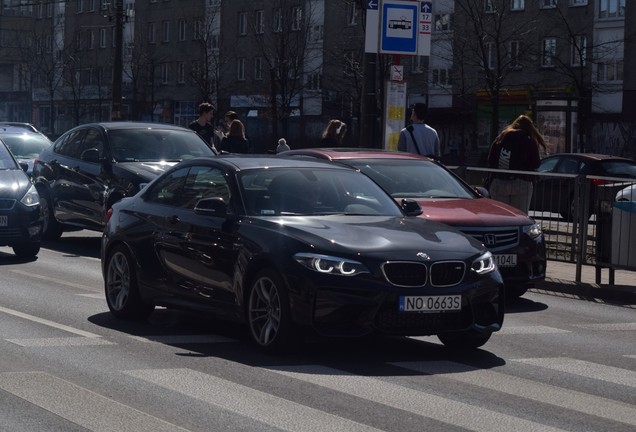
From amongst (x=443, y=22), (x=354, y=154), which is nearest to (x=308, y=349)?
(x=354, y=154)

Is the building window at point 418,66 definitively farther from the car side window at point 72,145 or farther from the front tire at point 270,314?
the front tire at point 270,314

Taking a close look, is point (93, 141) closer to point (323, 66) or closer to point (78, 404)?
point (78, 404)

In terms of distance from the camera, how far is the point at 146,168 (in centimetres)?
1891

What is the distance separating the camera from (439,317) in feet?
31.3

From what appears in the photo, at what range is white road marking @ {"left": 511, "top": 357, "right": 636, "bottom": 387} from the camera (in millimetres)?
9164

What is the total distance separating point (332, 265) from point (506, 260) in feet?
15.7

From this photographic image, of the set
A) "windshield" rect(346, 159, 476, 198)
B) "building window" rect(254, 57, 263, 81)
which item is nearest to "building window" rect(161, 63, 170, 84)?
"building window" rect(254, 57, 263, 81)

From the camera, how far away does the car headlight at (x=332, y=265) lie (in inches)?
367

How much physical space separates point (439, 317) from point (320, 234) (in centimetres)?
100

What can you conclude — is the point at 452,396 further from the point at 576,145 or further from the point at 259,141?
the point at 259,141

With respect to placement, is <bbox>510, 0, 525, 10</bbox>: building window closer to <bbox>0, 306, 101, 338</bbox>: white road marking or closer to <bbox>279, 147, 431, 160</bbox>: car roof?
<bbox>279, 147, 431, 160</bbox>: car roof

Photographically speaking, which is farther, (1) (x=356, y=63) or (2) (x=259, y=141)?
(2) (x=259, y=141)

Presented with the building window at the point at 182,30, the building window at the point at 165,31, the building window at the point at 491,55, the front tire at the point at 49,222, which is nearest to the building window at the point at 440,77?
the building window at the point at 491,55

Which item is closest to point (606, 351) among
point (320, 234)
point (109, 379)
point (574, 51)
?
point (320, 234)
